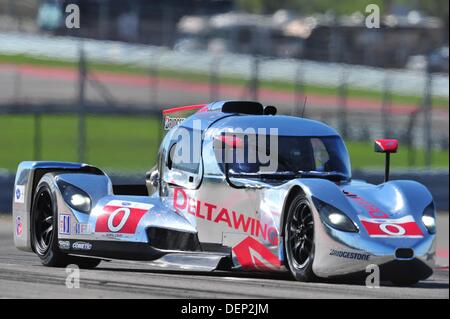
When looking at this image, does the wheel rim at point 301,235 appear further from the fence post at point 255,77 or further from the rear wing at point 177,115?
the fence post at point 255,77

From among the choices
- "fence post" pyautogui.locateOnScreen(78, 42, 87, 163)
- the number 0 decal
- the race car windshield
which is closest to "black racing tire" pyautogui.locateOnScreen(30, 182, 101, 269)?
the number 0 decal

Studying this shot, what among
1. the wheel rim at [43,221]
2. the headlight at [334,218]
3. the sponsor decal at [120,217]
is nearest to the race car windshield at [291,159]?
the sponsor decal at [120,217]

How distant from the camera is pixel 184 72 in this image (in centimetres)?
3072

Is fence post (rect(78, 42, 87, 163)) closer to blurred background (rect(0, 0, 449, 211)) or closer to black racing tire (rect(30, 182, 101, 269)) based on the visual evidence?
blurred background (rect(0, 0, 449, 211))

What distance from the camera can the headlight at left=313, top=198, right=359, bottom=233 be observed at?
30.7ft

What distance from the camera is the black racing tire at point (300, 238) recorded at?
31.3 feet

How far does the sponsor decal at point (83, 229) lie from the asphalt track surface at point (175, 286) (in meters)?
0.33

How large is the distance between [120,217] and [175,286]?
1477mm

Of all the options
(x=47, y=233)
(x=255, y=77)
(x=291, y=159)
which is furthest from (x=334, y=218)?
(x=255, y=77)

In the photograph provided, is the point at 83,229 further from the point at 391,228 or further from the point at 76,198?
the point at 391,228

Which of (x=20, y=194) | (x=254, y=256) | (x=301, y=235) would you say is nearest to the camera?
(x=301, y=235)

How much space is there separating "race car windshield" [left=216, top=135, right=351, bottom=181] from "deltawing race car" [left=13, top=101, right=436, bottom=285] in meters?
0.01

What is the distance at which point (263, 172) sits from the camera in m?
10.4
